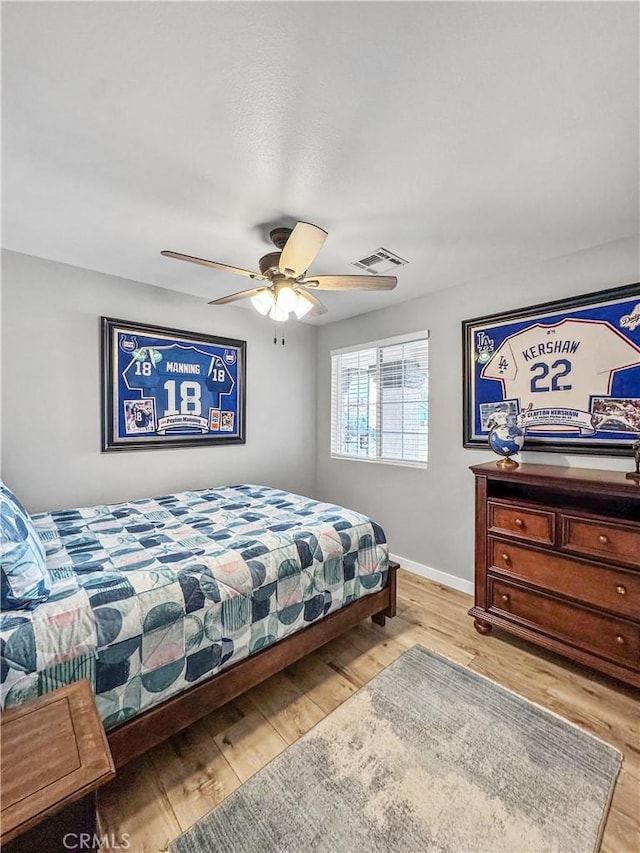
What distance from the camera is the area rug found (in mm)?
1298

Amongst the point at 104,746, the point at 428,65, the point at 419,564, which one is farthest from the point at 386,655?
the point at 428,65

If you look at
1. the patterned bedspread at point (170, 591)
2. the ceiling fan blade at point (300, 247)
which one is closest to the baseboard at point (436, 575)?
the patterned bedspread at point (170, 591)

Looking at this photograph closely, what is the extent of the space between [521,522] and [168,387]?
291 cm

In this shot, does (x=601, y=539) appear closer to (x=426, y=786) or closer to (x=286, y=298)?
(x=426, y=786)

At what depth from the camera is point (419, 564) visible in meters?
3.45

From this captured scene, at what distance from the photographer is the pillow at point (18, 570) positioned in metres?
1.32

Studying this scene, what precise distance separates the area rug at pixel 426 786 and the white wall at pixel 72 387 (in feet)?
7.52

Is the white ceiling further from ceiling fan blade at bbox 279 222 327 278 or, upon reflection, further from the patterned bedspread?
the patterned bedspread

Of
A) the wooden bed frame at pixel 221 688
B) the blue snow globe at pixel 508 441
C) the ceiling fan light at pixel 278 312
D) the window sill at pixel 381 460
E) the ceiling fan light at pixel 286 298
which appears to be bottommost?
the wooden bed frame at pixel 221 688

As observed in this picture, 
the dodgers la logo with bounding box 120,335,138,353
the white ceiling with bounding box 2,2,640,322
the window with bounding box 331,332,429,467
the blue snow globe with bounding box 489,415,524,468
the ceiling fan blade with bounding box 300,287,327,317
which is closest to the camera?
the white ceiling with bounding box 2,2,640,322

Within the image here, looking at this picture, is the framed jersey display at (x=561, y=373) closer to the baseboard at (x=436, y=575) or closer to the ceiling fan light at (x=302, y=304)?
the baseboard at (x=436, y=575)

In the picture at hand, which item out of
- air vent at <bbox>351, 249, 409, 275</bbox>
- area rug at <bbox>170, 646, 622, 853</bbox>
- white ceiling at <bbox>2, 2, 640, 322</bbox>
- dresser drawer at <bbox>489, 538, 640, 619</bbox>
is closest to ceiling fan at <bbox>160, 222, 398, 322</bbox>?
white ceiling at <bbox>2, 2, 640, 322</bbox>

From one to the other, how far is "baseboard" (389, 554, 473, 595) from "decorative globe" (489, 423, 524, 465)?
122 cm

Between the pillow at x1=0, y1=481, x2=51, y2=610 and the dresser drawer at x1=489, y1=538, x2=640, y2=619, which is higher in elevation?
the pillow at x1=0, y1=481, x2=51, y2=610
